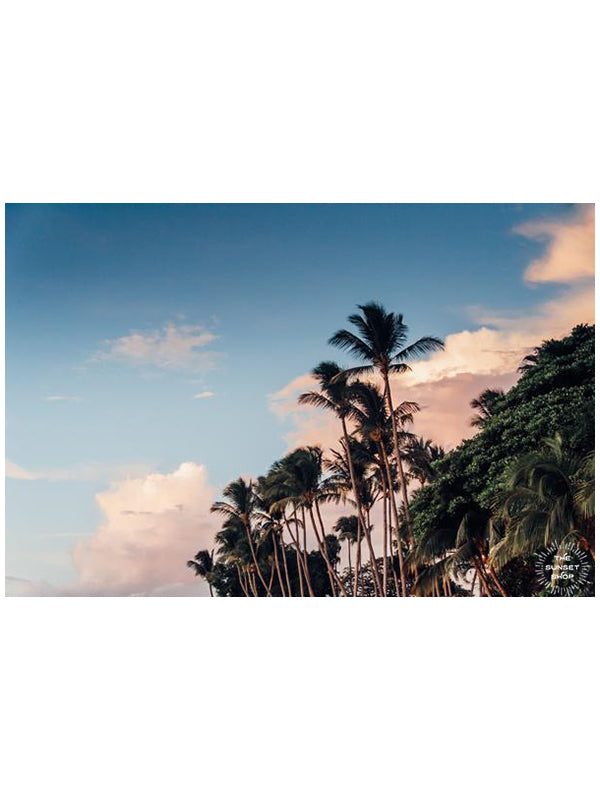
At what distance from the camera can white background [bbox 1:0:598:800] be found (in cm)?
613

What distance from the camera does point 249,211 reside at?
41.6ft

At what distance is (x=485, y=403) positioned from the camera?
13570 millimetres

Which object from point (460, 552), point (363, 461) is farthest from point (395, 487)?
point (460, 552)

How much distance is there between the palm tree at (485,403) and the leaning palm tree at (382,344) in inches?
39.2

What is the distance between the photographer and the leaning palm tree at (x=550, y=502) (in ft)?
30.7

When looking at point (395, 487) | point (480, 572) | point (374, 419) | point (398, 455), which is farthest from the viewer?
point (395, 487)
